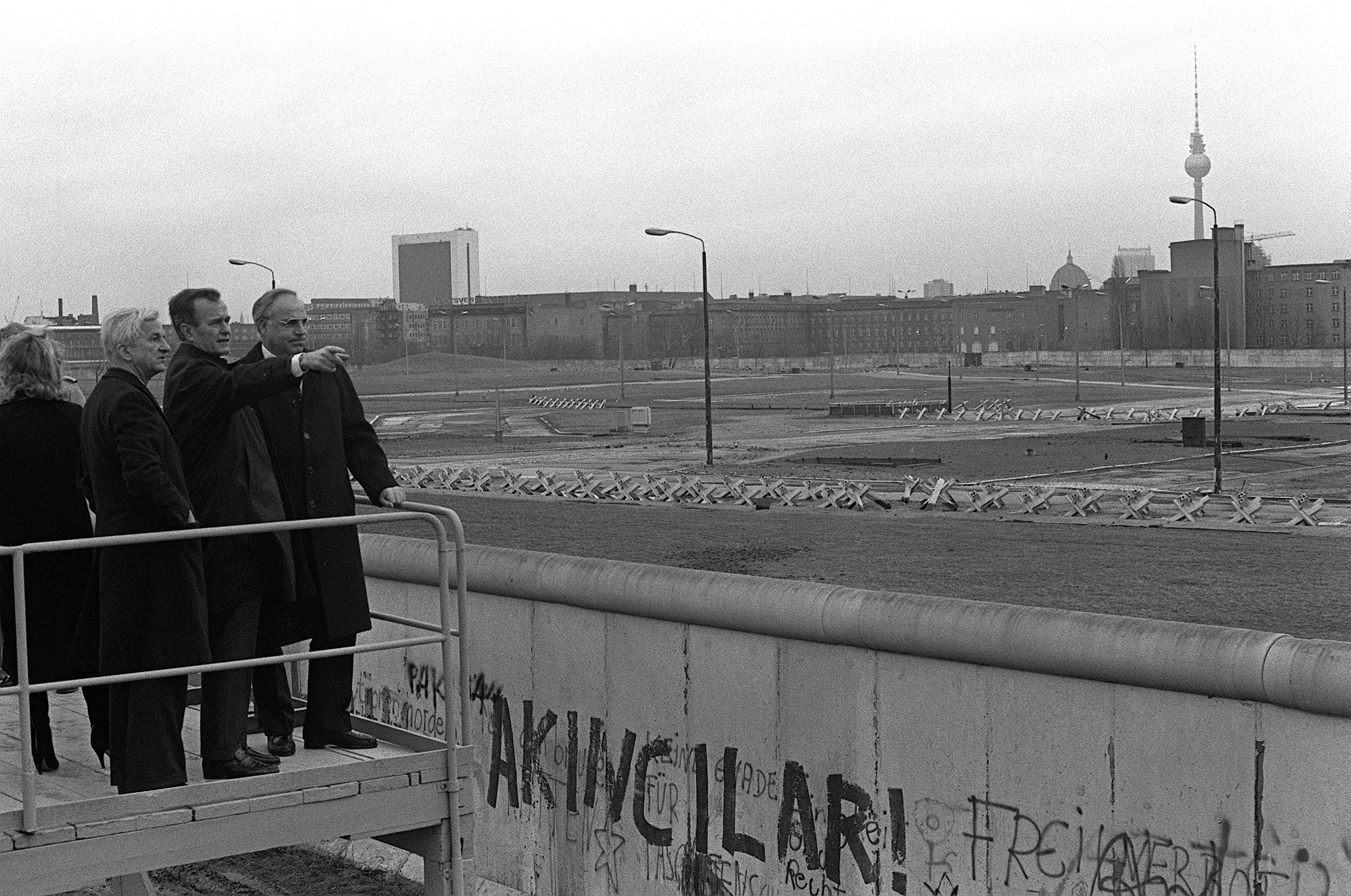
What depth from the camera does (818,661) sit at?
735 centimetres

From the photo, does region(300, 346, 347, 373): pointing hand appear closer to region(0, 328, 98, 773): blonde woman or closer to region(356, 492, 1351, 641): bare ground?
region(0, 328, 98, 773): blonde woman

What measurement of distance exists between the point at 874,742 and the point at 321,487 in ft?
8.58

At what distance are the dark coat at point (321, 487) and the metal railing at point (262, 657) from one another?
4.3 inches

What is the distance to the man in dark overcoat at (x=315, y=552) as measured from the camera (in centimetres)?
654

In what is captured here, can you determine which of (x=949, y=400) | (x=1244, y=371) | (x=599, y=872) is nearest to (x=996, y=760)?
(x=599, y=872)

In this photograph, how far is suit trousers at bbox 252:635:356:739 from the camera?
6.58 meters

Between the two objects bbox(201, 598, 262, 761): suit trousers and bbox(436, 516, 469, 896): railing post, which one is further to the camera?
bbox(436, 516, 469, 896): railing post

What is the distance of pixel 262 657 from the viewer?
21.0 ft

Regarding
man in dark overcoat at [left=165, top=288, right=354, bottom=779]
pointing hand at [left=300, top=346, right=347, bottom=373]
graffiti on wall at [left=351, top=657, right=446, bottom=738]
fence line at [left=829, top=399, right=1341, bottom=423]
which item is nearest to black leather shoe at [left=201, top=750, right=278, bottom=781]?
man in dark overcoat at [left=165, top=288, right=354, bottom=779]

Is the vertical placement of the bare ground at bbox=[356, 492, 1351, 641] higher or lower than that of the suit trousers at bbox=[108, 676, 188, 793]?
lower

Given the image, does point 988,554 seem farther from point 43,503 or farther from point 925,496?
point 43,503

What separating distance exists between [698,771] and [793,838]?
0.69 meters

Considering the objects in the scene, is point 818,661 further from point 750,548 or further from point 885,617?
point 750,548

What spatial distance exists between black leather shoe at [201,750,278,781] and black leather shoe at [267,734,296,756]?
372mm
